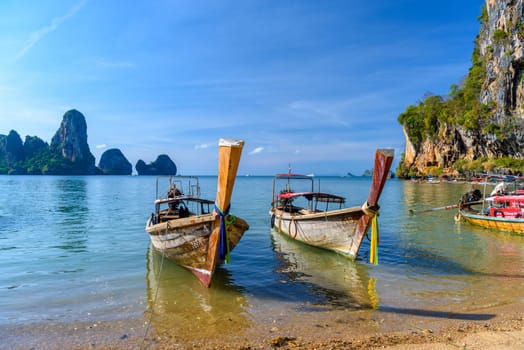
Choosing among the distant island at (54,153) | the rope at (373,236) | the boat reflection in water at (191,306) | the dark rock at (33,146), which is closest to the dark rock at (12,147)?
the distant island at (54,153)

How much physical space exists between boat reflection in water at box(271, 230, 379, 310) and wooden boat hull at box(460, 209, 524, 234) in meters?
11.3

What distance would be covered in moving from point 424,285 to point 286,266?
450 centimetres

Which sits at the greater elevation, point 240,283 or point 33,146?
point 33,146

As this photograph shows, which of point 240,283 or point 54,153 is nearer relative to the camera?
point 240,283

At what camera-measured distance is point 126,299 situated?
8.55 m

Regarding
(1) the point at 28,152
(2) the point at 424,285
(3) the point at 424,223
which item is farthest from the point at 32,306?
(1) the point at 28,152

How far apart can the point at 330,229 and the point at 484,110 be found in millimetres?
71101

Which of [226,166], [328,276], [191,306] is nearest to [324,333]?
[191,306]

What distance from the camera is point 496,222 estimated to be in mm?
18391

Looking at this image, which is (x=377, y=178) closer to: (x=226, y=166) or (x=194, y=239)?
(x=226, y=166)

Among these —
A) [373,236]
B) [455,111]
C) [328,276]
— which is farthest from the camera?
[455,111]

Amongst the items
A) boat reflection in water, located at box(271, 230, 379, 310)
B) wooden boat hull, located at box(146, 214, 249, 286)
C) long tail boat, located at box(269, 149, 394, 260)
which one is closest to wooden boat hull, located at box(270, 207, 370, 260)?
long tail boat, located at box(269, 149, 394, 260)

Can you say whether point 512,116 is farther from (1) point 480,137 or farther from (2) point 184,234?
(2) point 184,234

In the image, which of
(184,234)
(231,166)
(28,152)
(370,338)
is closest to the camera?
(370,338)
